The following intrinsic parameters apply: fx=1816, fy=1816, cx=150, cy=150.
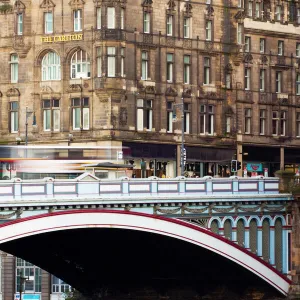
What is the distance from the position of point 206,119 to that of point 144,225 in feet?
154

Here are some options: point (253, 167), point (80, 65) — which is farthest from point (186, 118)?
point (253, 167)

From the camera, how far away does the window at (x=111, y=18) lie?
13650cm

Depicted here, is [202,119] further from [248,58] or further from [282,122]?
[282,122]

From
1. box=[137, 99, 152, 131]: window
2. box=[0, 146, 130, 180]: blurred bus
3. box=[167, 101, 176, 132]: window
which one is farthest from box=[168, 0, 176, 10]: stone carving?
box=[0, 146, 130, 180]: blurred bus

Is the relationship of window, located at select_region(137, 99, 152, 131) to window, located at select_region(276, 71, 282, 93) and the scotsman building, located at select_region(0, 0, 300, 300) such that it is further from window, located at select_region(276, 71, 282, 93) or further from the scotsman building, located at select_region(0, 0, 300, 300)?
window, located at select_region(276, 71, 282, 93)

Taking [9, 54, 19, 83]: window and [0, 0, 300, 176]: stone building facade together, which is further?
[9, 54, 19, 83]: window

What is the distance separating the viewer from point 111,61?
448ft

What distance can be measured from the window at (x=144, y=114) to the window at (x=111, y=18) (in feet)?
20.8

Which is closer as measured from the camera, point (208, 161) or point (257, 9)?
point (208, 161)

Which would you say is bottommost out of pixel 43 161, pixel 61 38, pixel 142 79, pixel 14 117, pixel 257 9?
pixel 43 161

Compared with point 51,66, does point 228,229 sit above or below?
below

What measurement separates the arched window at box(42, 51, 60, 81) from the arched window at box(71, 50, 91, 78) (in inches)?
57.5

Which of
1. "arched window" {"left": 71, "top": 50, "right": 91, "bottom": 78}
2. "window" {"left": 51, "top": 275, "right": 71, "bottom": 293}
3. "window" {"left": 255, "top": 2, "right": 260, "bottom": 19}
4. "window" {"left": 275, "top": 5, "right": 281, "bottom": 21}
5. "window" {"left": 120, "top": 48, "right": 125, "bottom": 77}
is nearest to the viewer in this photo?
"window" {"left": 120, "top": 48, "right": 125, "bottom": 77}

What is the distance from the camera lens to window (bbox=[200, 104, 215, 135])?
14550 cm
